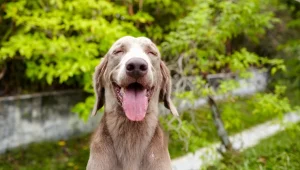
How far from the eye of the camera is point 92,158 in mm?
2926

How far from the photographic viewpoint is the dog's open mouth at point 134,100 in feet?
9.12

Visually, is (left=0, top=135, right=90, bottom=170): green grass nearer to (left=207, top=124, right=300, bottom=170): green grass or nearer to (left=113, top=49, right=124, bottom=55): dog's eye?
(left=207, top=124, right=300, bottom=170): green grass

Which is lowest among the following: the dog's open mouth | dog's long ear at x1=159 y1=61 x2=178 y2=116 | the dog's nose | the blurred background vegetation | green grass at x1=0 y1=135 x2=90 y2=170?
green grass at x1=0 y1=135 x2=90 y2=170

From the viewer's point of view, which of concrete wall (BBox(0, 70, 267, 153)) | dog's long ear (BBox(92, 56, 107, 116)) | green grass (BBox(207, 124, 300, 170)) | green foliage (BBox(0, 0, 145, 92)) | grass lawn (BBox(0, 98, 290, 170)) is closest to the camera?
dog's long ear (BBox(92, 56, 107, 116))

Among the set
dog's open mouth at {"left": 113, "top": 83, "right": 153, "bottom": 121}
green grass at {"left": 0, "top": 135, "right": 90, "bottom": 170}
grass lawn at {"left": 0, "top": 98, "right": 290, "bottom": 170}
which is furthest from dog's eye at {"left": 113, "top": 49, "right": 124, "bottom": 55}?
green grass at {"left": 0, "top": 135, "right": 90, "bottom": 170}

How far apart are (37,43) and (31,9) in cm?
A: 99

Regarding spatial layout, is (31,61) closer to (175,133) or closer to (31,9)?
(31,9)

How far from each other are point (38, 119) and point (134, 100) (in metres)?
4.55

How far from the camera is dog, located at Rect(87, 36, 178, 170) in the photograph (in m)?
2.80

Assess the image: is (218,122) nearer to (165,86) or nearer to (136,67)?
(165,86)

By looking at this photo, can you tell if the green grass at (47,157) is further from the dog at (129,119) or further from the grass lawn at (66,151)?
the dog at (129,119)

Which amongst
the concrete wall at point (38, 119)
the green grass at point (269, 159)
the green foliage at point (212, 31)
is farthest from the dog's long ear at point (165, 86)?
the concrete wall at point (38, 119)

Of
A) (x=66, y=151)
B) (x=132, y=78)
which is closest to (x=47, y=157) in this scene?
(x=66, y=151)

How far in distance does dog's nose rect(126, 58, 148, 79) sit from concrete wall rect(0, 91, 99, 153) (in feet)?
14.9
